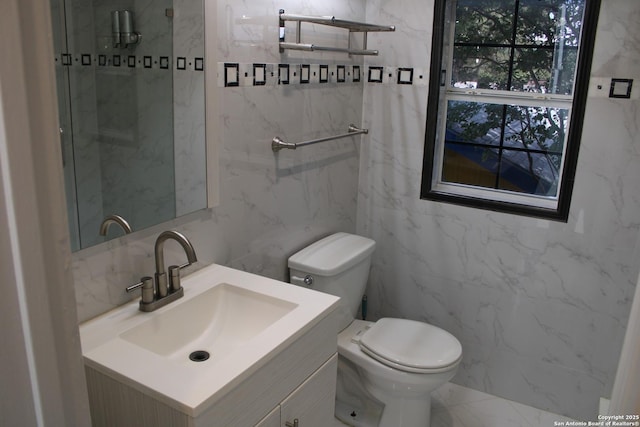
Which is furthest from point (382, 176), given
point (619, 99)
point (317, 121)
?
point (619, 99)

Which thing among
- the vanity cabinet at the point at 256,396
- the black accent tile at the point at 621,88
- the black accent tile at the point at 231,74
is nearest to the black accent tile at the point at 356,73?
the black accent tile at the point at 231,74

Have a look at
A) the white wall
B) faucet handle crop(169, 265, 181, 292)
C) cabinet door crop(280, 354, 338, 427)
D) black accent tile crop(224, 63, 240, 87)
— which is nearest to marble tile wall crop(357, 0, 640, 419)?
black accent tile crop(224, 63, 240, 87)

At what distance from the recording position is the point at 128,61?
1.48 meters

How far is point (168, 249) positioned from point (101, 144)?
40 centimetres

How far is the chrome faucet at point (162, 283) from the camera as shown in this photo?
150 centimetres

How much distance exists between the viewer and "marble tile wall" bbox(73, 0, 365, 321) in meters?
1.54

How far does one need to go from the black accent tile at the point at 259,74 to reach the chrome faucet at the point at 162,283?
0.66 meters

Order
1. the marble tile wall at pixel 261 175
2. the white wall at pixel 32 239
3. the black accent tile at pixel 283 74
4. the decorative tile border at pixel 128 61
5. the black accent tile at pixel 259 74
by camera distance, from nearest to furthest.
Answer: the white wall at pixel 32 239, the decorative tile border at pixel 128 61, the marble tile wall at pixel 261 175, the black accent tile at pixel 259 74, the black accent tile at pixel 283 74

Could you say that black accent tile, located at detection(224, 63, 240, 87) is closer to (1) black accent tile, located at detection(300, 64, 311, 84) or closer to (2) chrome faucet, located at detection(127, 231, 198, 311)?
(1) black accent tile, located at detection(300, 64, 311, 84)

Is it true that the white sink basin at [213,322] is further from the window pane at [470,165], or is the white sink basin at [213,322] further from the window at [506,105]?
the window pane at [470,165]

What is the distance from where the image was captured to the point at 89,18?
4.38 feet

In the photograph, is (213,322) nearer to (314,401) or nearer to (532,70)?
(314,401)

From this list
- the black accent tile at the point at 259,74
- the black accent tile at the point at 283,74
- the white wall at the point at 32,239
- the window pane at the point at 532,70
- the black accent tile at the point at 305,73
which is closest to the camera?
the white wall at the point at 32,239

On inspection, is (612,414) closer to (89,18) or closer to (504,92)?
(89,18)
